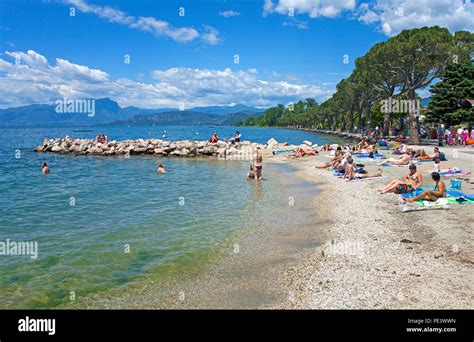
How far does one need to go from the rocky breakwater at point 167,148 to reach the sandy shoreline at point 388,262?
27.6m

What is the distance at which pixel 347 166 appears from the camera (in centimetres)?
2294

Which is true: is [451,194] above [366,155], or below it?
below

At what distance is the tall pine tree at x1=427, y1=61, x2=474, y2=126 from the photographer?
140 feet

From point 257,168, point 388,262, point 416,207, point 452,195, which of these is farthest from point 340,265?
point 257,168

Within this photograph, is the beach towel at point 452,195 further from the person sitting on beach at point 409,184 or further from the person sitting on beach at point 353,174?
the person sitting on beach at point 353,174

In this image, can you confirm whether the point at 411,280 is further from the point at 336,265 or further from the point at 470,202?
the point at 470,202

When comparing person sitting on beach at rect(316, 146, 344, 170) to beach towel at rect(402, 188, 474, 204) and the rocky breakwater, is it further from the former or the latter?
the rocky breakwater

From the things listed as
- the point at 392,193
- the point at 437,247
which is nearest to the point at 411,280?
the point at 437,247

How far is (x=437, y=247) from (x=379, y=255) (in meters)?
1.66

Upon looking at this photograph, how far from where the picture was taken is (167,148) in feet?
149

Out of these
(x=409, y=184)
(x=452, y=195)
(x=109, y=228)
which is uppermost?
(x=409, y=184)

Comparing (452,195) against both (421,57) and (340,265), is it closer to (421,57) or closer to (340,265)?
(340,265)

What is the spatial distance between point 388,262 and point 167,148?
3872 centimetres
